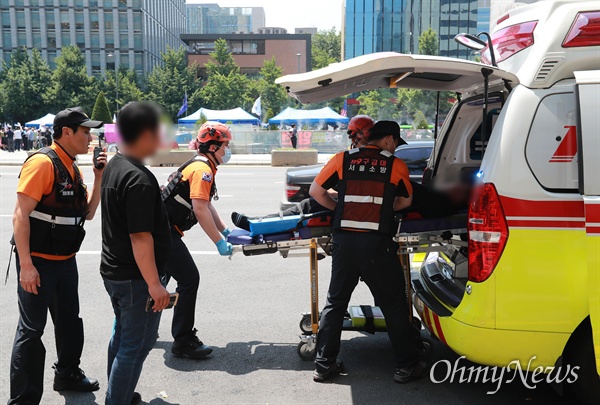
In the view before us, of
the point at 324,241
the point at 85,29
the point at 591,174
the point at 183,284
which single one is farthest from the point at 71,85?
the point at 591,174

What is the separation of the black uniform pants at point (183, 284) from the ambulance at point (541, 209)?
6.30 feet

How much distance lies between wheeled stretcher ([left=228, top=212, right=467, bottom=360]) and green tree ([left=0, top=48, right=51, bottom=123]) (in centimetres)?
6119

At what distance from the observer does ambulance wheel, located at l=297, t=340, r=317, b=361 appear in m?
4.70

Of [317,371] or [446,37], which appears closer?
[317,371]

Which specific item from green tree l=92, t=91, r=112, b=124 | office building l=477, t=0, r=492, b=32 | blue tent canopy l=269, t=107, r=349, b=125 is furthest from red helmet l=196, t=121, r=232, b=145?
office building l=477, t=0, r=492, b=32

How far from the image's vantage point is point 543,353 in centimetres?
348

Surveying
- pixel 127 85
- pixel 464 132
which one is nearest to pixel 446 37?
pixel 127 85

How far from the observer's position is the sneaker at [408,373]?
4305 millimetres

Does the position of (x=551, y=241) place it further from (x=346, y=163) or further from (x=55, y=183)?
(x=55, y=183)

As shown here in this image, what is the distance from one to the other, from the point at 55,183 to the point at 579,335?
325cm

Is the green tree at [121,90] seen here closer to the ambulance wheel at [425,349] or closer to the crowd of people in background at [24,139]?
A: the crowd of people in background at [24,139]

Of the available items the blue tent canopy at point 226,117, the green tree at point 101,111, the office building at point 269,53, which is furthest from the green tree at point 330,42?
the blue tent canopy at point 226,117

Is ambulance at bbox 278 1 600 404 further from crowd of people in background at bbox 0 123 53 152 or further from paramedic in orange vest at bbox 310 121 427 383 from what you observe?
crowd of people in background at bbox 0 123 53 152

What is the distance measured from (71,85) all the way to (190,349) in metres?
61.7
